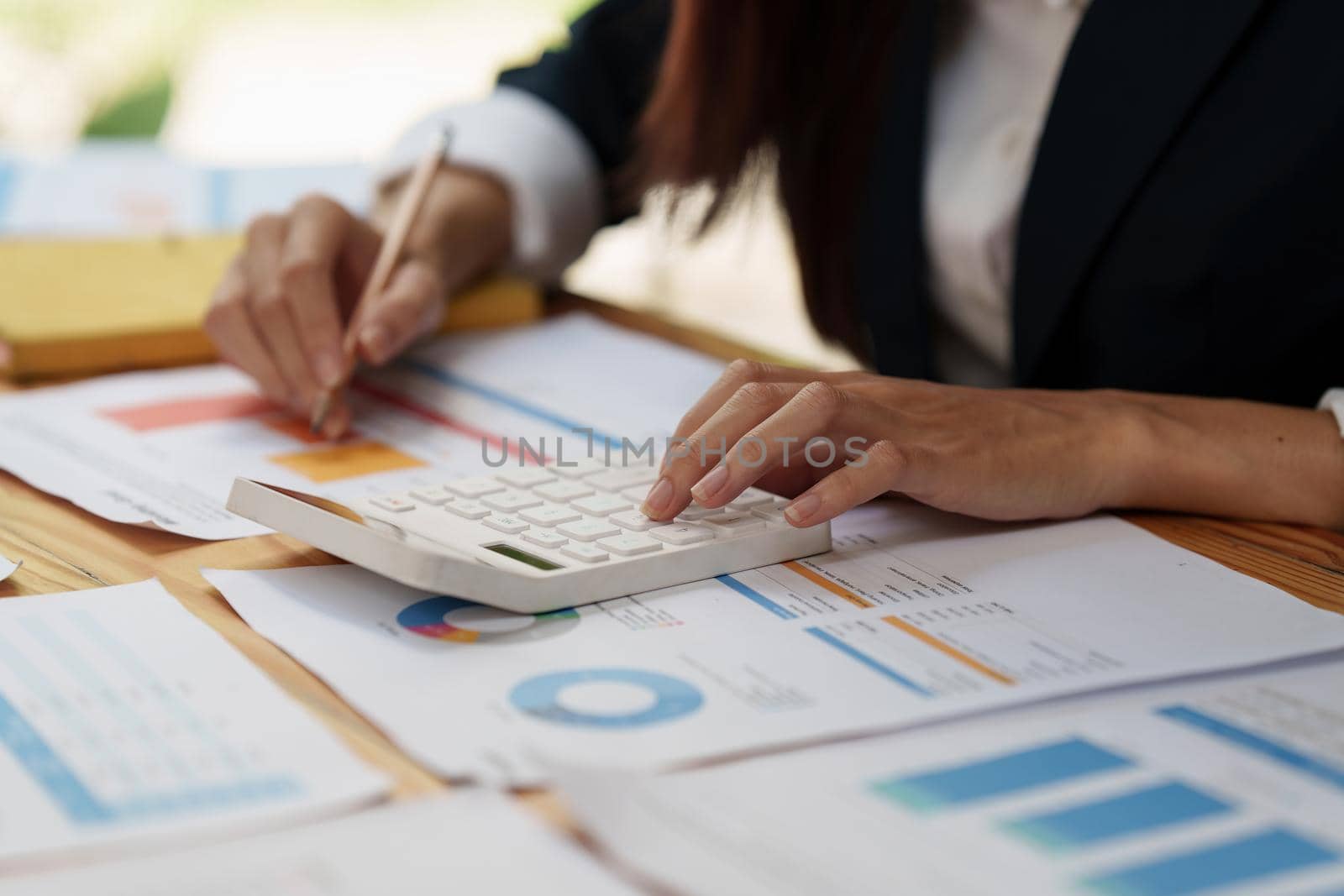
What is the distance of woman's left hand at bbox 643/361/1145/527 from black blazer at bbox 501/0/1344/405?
0.21 m

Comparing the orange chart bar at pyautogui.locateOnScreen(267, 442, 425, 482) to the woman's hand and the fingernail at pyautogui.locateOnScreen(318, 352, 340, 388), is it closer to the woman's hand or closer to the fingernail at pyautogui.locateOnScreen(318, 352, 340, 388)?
the fingernail at pyautogui.locateOnScreen(318, 352, 340, 388)

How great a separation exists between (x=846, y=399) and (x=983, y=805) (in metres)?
0.28

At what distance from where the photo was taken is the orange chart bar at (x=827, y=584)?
587 mm

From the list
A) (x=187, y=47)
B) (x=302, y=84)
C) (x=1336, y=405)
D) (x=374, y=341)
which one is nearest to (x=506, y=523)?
(x=374, y=341)

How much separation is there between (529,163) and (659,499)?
641 mm

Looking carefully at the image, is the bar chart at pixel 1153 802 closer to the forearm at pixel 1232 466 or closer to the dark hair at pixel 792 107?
the forearm at pixel 1232 466

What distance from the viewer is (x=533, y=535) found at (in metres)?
0.61

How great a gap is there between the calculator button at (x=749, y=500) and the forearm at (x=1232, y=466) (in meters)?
0.18

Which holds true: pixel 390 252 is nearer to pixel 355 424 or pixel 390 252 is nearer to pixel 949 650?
pixel 355 424

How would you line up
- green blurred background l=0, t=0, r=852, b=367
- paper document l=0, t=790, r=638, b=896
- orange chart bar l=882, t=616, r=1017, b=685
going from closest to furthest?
paper document l=0, t=790, r=638, b=896
orange chart bar l=882, t=616, r=1017, b=685
green blurred background l=0, t=0, r=852, b=367

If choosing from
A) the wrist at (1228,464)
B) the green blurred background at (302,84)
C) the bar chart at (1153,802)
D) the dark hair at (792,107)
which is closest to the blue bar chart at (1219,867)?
the bar chart at (1153,802)

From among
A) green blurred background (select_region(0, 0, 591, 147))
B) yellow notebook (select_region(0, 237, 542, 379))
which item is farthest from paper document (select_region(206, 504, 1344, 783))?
green blurred background (select_region(0, 0, 591, 147))

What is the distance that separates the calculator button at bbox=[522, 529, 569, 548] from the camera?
600 mm

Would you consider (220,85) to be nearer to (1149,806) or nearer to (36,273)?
(36,273)
